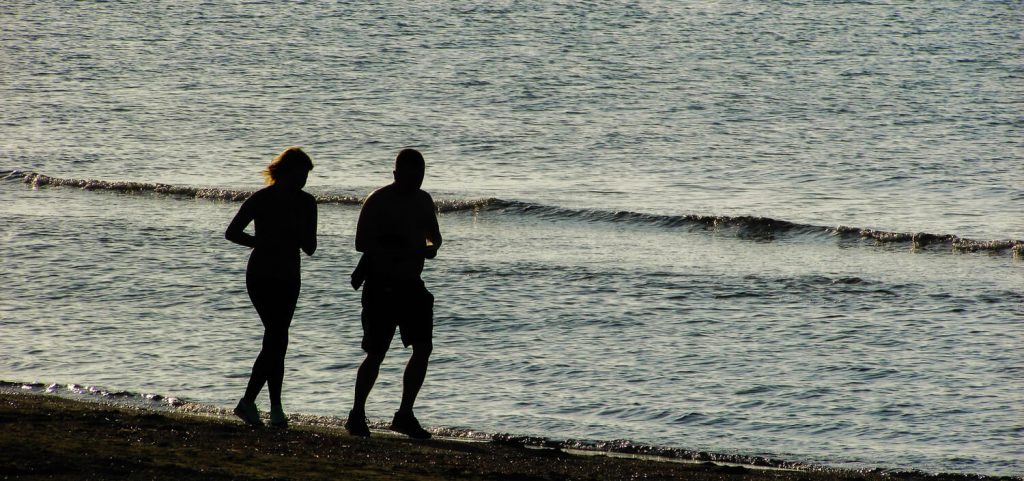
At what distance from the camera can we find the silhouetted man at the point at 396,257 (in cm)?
659

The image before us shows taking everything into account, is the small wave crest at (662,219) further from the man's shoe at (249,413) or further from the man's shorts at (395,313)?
the man's shoe at (249,413)

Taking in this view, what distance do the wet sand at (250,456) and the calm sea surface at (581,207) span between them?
91 centimetres

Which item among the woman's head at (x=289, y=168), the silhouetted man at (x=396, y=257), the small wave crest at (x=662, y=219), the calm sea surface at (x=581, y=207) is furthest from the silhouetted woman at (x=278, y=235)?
the small wave crest at (x=662, y=219)

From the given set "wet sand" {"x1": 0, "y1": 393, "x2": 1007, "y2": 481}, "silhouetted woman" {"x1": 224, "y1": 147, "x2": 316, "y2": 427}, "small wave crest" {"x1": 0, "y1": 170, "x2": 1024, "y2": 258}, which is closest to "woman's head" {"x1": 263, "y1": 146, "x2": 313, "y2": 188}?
"silhouetted woman" {"x1": 224, "y1": 147, "x2": 316, "y2": 427}

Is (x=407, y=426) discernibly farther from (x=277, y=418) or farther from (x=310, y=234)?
(x=310, y=234)

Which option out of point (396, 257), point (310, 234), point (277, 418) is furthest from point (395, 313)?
point (277, 418)

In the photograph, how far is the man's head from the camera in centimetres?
655

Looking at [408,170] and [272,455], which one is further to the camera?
[408,170]

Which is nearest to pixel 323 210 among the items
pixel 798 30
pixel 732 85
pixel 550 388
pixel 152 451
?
pixel 550 388

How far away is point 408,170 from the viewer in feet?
21.5

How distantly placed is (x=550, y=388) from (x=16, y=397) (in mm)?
3174

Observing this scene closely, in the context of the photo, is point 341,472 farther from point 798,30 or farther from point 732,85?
point 798,30

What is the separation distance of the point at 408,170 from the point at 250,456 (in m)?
1.68

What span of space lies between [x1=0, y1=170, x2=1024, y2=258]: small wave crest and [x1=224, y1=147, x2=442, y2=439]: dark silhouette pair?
896 cm
